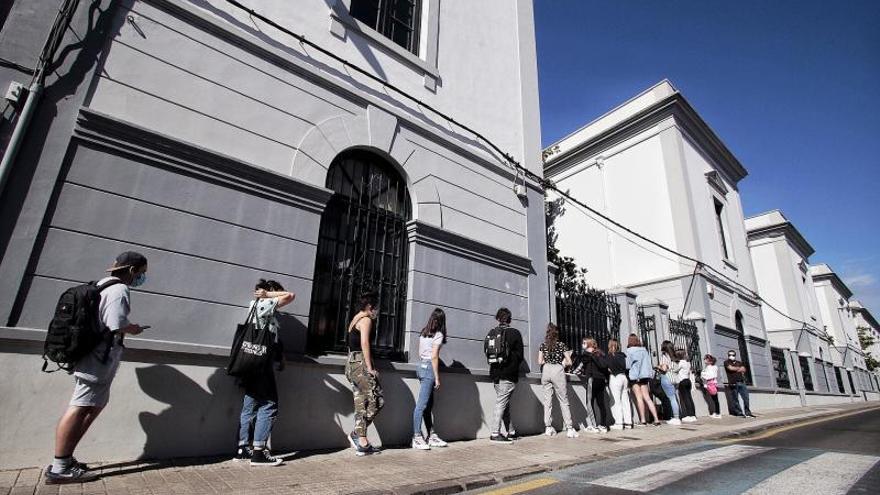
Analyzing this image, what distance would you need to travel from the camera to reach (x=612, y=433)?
7395 mm

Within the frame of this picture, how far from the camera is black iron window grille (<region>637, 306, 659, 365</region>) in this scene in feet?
35.6

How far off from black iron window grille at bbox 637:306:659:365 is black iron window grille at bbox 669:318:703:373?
0.88 meters

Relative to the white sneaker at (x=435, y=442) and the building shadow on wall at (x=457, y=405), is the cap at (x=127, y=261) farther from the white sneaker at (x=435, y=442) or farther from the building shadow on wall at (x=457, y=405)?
the building shadow on wall at (x=457, y=405)

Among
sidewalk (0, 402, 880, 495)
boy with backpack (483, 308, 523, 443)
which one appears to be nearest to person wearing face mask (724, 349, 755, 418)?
sidewalk (0, 402, 880, 495)

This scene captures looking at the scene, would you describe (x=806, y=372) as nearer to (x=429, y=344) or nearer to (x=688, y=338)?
(x=688, y=338)

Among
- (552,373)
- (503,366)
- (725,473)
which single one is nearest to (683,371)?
(552,373)

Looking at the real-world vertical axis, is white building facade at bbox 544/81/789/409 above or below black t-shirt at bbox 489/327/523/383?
above

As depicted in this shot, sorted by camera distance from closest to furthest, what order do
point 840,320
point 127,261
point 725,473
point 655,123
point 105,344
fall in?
point 105,344 < point 127,261 < point 725,473 < point 655,123 < point 840,320

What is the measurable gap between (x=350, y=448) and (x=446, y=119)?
530cm

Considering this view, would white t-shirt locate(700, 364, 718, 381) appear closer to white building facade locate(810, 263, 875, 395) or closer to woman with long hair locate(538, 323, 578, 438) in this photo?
woman with long hair locate(538, 323, 578, 438)

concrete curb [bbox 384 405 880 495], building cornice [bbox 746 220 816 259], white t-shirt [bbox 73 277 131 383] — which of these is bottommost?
concrete curb [bbox 384 405 880 495]

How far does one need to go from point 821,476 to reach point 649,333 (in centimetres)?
735

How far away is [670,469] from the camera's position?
4.27m

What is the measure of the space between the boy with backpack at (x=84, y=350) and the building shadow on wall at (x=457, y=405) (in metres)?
3.84
